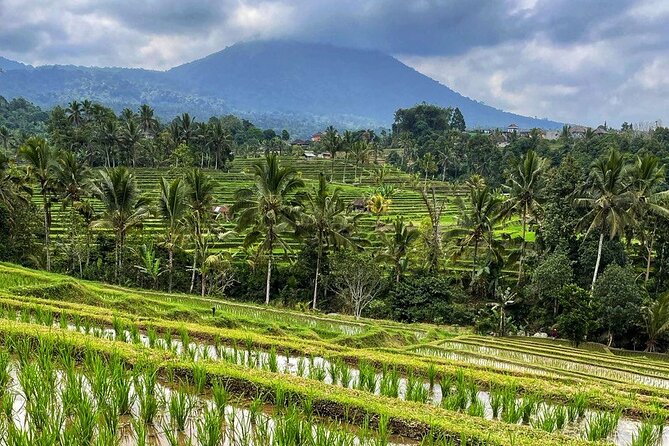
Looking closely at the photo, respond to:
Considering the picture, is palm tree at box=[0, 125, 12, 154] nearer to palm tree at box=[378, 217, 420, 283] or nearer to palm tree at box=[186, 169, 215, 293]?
palm tree at box=[186, 169, 215, 293]

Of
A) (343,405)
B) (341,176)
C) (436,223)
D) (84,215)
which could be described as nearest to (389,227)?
(436,223)

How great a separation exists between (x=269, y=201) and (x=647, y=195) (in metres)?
18.5

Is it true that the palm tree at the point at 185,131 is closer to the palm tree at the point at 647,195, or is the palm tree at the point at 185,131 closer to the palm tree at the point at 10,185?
the palm tree at the point at 10,185

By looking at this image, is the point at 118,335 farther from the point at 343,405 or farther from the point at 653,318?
the point at 653,318

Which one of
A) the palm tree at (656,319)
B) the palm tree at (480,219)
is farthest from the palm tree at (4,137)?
the palm tree at (656,319)

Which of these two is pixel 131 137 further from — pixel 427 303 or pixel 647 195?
pixel 647 195

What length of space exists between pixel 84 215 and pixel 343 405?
93.0ft

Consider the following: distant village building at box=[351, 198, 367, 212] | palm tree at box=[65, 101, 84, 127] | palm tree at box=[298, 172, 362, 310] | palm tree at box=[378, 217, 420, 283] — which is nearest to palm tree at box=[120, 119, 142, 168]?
palm tree at box=[65, 101, 84, 127]

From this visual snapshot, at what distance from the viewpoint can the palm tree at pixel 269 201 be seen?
2086 cm

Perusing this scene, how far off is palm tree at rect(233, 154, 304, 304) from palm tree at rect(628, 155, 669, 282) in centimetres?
1580

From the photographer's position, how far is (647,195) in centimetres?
2384

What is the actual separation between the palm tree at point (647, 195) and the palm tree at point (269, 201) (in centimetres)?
1580

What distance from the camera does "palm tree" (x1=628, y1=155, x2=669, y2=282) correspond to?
2298 centimetres

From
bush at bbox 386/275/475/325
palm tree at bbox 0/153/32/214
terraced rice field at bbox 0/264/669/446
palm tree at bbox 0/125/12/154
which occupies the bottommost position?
bush at bbox 386/275/475/325
